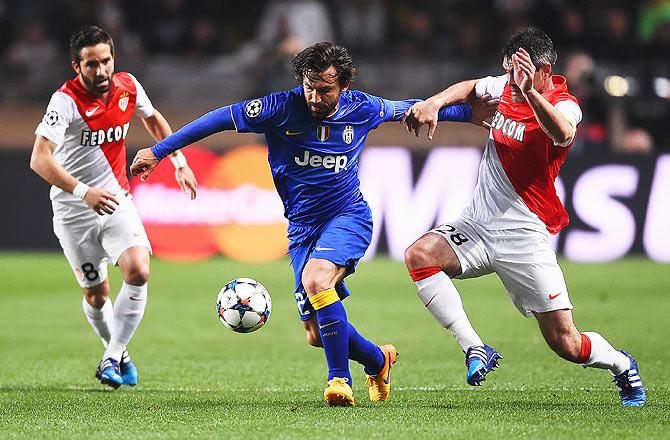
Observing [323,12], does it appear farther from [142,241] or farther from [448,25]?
[142,241]

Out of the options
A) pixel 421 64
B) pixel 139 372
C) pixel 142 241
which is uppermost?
pixel 421 64

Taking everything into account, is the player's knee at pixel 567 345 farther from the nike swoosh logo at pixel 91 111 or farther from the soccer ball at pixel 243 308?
the nike swoosh logo at pixel 91 111

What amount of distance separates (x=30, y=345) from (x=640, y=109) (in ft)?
33.5

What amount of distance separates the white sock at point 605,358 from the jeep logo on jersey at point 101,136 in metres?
3.45

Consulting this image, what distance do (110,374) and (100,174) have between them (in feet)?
4.61

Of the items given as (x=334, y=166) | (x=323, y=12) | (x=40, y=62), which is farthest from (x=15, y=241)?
(x=334, y=166)

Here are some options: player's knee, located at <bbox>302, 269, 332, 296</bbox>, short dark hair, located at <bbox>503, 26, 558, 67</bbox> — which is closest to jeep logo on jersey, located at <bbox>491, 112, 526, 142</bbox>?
short dark hair, located at <bbox>503, 26, 558, 67</bbox>

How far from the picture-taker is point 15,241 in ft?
55.4

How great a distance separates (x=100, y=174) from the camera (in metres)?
8.44

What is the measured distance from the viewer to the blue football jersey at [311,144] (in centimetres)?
719

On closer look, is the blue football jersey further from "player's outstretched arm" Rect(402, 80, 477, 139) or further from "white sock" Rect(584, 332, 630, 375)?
"white sock" Rect(584, 332, 630, 375)

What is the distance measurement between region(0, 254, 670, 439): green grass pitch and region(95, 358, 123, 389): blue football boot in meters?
0.11

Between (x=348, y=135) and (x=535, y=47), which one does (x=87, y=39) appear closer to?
(x=348, y=135)

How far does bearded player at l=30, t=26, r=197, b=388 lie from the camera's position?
8.01 metres
